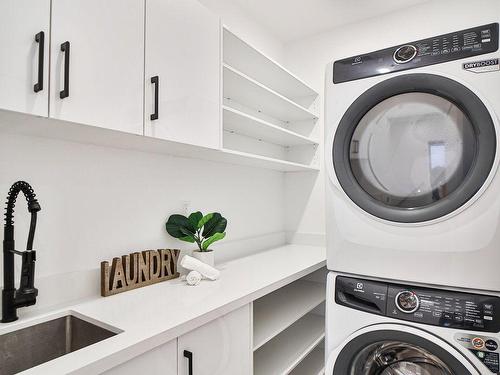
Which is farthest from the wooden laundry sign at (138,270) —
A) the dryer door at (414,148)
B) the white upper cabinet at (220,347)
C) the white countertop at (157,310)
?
the dryer door at (414,148)

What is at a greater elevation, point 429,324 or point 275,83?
point 275,83

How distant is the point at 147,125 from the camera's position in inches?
50.1

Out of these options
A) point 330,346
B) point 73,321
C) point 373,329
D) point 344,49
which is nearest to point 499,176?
point 373,329

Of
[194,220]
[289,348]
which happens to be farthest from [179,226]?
[289,348]

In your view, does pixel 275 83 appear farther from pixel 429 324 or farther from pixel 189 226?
pixel 429 324

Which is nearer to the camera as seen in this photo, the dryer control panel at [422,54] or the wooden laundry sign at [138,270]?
the dryer control panel at [422,54]

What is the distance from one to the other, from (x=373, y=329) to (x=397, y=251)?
0.35 metres

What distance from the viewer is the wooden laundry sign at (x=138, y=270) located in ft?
4.60

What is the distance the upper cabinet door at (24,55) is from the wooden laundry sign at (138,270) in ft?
2.45

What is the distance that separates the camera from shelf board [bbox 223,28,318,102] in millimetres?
1884

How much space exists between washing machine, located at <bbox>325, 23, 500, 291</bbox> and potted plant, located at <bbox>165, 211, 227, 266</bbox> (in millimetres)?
645

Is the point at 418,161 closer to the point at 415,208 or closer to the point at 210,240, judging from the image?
the point at 415,208

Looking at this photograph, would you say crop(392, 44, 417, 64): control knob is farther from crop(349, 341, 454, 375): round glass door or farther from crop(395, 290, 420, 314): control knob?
crop(349, 341, 454, 375): round glass door

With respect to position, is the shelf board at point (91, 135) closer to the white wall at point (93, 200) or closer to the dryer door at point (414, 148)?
the white wall at point (93, 200)
